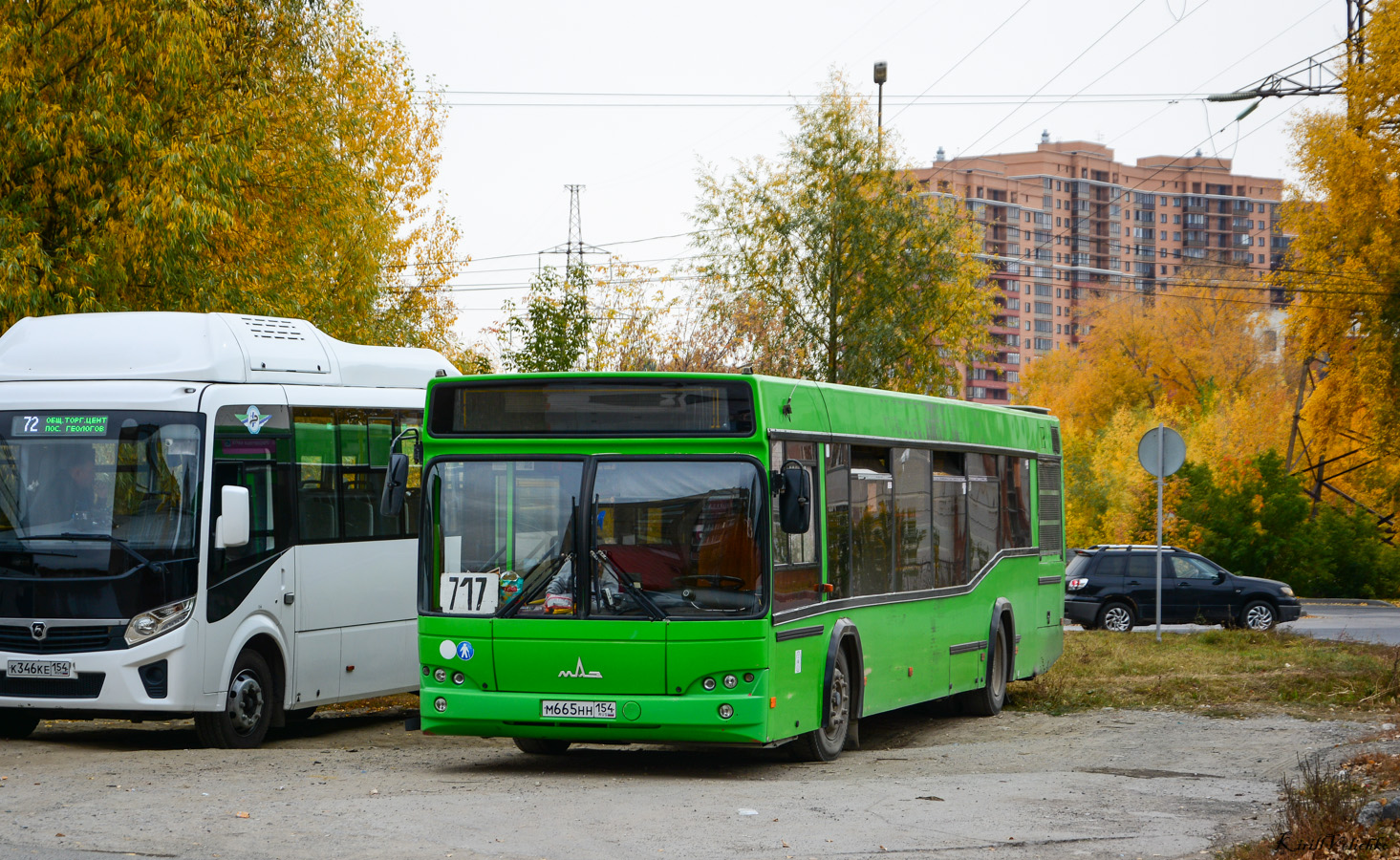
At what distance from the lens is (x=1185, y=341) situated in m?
67.4

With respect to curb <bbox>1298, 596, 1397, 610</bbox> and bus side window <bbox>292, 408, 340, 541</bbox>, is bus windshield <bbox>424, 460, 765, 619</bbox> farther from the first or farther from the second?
curb <bbox>1298, 596, 1397, 610</bbox>

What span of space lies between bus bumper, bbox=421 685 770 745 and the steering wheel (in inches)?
28.4

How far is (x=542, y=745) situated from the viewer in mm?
12898

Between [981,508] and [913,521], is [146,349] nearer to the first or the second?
[913,521]

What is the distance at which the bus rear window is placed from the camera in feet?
36.5

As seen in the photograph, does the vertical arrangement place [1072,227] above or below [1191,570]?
above

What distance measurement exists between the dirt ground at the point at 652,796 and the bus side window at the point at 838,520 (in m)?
1.39

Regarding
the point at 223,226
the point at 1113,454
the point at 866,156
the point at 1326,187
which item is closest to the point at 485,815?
the point at 223,226

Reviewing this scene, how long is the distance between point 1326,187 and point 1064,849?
32942mm

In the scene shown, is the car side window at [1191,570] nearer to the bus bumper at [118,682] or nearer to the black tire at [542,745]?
the black tire at [542,745]

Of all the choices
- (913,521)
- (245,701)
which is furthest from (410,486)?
(913,521)

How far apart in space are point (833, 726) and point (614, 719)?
7.10ft

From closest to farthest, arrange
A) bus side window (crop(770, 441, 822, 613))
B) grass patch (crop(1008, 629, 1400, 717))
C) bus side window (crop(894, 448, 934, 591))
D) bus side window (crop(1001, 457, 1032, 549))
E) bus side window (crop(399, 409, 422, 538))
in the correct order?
bus side window (crop(770, 441, 822, 613)), bus side window (crop(894, 448, 934, 591)), bus side window (crop(399, 409, 422, 538)), grass patch (crop(1008, 629, 1400, 717)), bus side window (crop(1001, 457, 1032, 549))

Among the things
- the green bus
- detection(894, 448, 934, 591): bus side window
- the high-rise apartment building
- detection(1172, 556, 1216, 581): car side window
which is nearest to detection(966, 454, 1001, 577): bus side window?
detection(894, 448, 934, 591): bus side window
